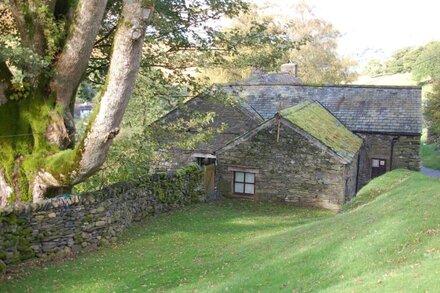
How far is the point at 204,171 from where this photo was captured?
24.2 meters

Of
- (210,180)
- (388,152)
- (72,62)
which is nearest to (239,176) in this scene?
(210,180)

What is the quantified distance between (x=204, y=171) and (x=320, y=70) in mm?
40118

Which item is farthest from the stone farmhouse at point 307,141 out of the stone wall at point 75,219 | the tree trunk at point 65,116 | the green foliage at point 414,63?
the green foliage at point 414,63

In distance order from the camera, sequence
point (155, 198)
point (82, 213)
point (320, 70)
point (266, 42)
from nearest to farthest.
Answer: point (82, 213) < point (266, 42) < point (155, 198) < point (320, 70)

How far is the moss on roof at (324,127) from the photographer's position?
23.9 m

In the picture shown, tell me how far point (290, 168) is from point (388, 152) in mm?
9817

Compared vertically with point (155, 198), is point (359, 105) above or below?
above

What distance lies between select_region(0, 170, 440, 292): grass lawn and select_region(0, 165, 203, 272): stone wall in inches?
23.5

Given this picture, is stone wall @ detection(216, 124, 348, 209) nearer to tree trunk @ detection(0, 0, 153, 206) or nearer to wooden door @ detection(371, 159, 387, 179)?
wooden door @ detection(371, 159, 387, 179)

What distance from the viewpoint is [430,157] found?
4872 centimetres

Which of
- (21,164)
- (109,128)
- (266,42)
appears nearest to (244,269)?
(109,128)

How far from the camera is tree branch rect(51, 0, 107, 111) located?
37.3 ft

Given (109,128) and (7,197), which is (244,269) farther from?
(7,197)

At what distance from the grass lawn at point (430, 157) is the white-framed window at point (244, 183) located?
26832 mm
